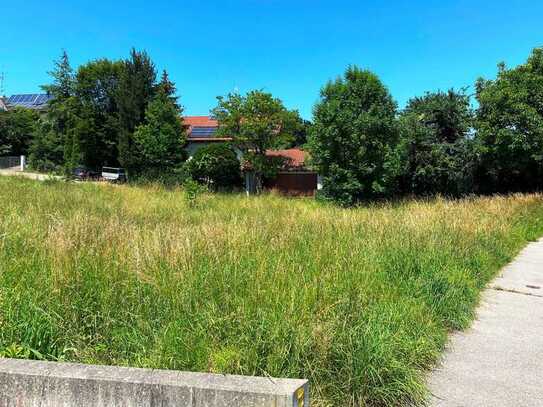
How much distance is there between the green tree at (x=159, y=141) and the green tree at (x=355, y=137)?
42.1 ft

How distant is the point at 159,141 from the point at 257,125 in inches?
309

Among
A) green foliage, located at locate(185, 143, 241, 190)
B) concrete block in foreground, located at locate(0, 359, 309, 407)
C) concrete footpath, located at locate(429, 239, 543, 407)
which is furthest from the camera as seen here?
green foliage, located at locate(185, 143, 241, 190)

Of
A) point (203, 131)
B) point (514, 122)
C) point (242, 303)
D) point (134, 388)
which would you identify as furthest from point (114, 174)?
point (134, 388)

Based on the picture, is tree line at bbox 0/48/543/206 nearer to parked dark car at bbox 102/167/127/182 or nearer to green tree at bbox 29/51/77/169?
parked dark car at bbox 102/167/127/182

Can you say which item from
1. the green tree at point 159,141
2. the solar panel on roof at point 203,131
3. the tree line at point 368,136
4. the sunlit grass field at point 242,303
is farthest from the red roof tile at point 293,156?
the sunlit grass field at point 242,303

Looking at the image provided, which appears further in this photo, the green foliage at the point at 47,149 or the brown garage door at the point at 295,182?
the green foliage at the point at 47,149

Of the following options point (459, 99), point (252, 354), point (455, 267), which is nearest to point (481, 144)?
point (459, 99)

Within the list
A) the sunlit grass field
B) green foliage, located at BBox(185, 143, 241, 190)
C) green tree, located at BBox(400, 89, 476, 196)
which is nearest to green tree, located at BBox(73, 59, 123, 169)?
green foliage, located at BBox(185, 143, 241, 190)

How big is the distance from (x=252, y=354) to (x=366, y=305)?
1.64 m

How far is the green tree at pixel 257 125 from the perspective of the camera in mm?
32062

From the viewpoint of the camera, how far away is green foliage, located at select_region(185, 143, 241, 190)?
32062mm

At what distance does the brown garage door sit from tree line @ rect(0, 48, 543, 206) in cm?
342

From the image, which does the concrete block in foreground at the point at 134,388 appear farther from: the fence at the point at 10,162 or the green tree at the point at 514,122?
the fence at the point at 10,162

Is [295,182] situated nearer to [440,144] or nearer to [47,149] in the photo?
[440,144]
